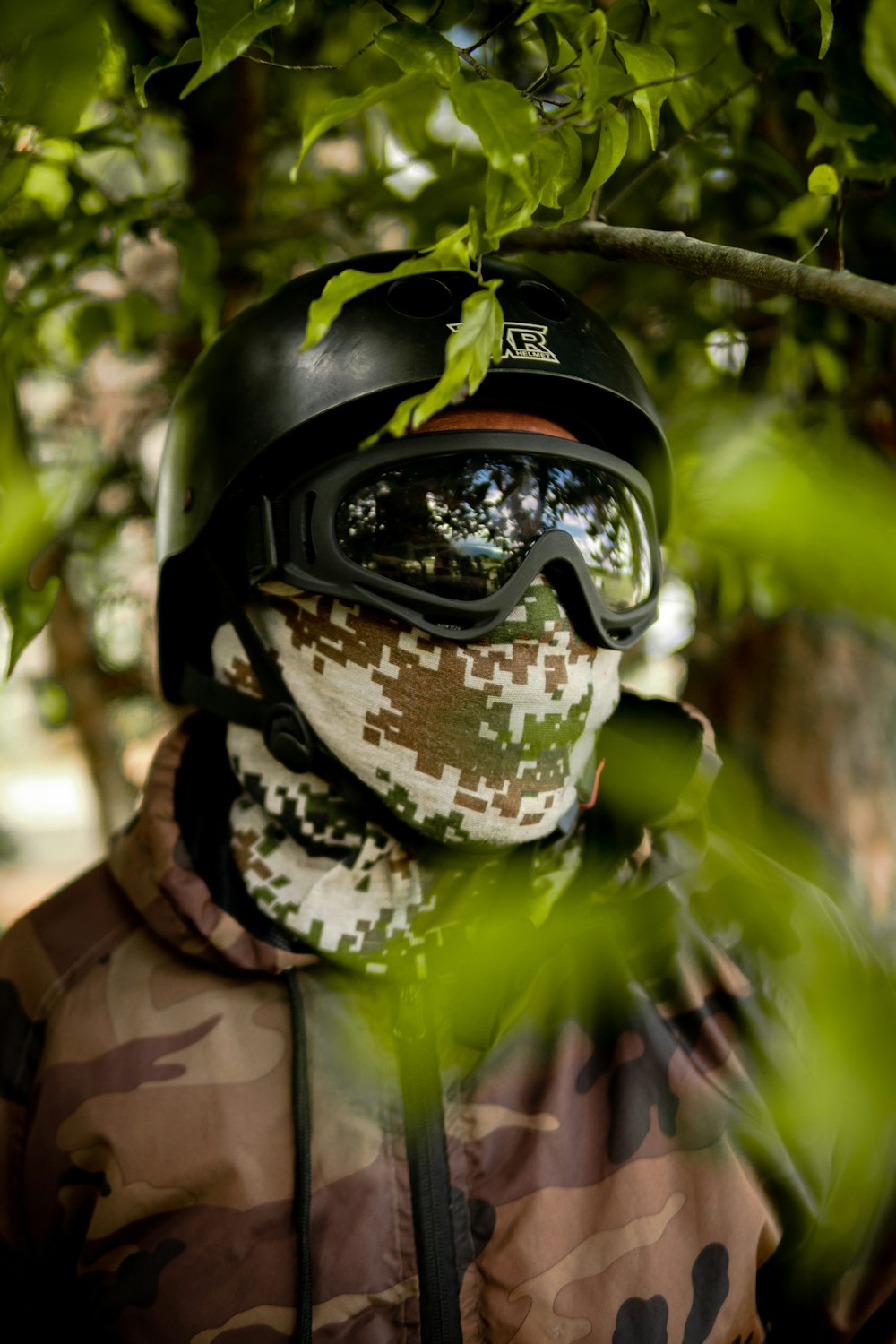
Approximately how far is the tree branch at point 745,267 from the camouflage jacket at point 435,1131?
→ 61cm

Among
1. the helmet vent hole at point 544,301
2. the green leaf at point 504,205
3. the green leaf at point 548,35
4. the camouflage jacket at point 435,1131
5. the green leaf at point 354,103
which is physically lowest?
the camouflage jacket at point 435,1131

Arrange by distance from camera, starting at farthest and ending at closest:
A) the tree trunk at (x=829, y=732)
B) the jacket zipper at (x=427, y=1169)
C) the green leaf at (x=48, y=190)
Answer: the tree trunk at (x=829, y=732) → the green leaf at (x=48, y=190) → the jacket zipper at (x=427, y=1169)

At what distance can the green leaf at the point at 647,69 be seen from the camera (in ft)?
3.00

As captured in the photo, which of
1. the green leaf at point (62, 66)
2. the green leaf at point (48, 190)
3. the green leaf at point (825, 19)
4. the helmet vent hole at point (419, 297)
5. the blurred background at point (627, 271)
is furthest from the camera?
the green leaf at point (48, 190)

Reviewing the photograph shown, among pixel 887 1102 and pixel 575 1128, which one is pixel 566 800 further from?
pixel 887 1102

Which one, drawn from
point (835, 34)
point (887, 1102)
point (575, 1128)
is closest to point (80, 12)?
point (887, 1102)

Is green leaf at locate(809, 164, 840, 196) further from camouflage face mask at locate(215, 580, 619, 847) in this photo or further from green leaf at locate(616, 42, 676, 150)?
camouflage face mask at locate(215, 580, 619, 847)

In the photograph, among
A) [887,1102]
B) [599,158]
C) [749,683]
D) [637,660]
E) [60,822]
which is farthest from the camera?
[60,822]

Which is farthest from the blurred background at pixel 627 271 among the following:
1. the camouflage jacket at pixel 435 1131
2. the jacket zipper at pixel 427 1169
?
the jacket zipper at pixel 427 1169

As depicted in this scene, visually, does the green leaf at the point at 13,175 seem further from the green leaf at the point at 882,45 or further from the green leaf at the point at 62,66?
the green leaf at the point at 882,45

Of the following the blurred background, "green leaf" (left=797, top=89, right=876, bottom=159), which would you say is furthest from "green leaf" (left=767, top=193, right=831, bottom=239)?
"green leaf" (left=797, top=89, right=876, bottom=159)

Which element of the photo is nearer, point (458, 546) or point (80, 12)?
point (80, 12)

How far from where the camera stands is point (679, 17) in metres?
1.01

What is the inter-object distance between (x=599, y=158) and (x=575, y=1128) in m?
1.27
